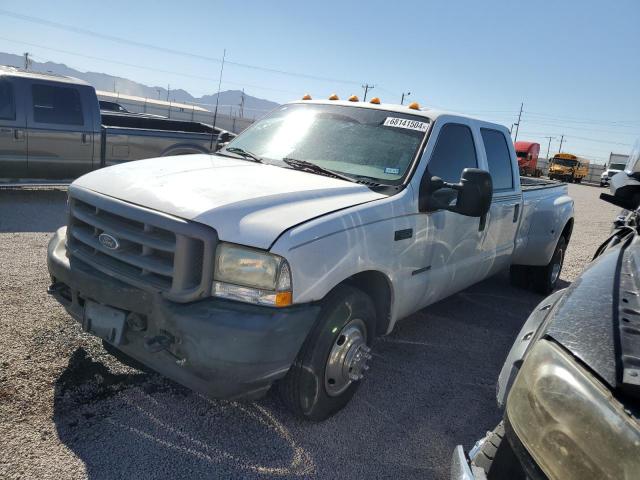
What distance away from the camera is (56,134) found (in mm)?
8141

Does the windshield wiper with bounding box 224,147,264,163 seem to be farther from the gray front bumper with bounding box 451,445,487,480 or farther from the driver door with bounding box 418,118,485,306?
the gray front bumper with bounding box 451,445,487,480

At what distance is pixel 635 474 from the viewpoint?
44.1 inches

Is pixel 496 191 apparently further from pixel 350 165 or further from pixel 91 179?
pixel 91 179

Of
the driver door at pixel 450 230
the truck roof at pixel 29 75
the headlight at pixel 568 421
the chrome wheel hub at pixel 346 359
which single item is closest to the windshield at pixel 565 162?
the truck roof at pixel 29 75

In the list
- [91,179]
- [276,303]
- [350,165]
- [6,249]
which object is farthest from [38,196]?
[276,303]

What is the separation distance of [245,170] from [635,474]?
268cm

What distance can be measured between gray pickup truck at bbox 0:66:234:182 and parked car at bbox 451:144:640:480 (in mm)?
6359

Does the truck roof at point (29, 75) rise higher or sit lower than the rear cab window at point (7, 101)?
higher

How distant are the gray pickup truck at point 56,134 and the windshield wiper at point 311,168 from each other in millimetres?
4104

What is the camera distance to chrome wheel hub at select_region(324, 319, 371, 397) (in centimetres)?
290

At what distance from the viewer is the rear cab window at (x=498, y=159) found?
4.46 meters

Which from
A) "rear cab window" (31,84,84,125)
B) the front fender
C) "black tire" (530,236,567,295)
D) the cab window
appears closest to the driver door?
the cab window

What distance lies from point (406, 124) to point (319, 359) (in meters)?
1.86

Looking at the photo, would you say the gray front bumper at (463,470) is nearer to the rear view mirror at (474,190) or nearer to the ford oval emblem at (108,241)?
the rear view mirror at (474,190)
